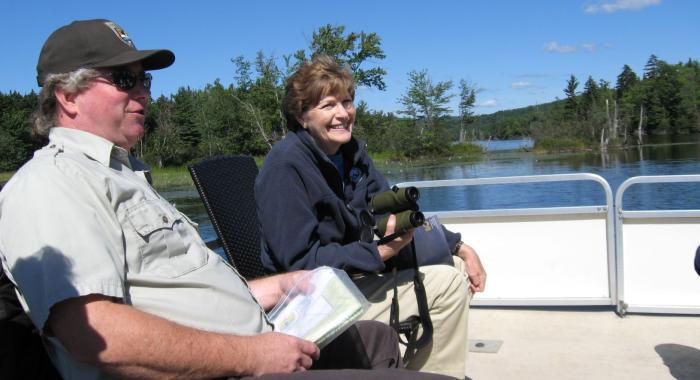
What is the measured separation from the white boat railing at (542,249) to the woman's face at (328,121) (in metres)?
1.41

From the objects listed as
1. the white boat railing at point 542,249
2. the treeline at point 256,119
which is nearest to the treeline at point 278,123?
the treeline at point 256,119

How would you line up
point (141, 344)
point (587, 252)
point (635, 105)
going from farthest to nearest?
point (635, 105) < point (587, 252) < point (141, 344)

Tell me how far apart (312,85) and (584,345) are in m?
2.11

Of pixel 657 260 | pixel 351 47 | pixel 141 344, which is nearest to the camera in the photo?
pixel 141 344

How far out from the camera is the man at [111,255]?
1197mm

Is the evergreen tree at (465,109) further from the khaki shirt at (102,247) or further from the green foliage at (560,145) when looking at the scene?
the khaki shirt at (102,247)

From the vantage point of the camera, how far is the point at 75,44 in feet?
4.84

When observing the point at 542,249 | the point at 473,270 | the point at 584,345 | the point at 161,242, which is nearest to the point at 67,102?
the point at 161,242

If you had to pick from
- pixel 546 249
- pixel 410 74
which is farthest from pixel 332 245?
pixel 410 74

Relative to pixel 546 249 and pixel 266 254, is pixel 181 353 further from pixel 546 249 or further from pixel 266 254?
pixel 546 249

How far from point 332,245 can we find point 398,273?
0.34 meters

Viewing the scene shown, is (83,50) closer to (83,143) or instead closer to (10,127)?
(83,143)

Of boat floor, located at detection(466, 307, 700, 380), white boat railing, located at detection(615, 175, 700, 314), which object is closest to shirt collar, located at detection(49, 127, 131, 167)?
boat floor, located at detection(466, 307, 700, 380)

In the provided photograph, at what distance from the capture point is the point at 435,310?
2.19 meters
